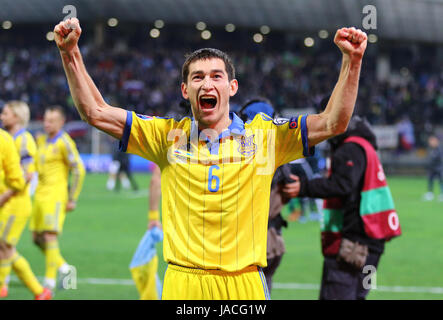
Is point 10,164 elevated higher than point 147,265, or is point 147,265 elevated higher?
point 10,164

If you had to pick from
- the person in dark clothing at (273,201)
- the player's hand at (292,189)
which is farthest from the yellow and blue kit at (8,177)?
the player's hand at (292,189)

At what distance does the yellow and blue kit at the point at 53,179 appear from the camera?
884cm

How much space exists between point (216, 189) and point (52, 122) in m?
5.96

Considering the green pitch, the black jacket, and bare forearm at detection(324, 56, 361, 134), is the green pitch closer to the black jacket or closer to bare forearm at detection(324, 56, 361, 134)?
the black jacket

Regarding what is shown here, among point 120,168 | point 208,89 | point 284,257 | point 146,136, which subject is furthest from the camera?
point 120,168

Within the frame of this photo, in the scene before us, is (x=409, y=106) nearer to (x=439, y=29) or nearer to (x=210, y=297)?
(x=439, y=29)

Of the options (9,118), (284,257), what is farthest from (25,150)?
(284,257)

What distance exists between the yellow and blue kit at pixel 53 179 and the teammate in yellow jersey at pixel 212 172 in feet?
18.1

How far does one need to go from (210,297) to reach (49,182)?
5.93m

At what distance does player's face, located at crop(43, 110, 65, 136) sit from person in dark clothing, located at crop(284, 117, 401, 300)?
14.4ft

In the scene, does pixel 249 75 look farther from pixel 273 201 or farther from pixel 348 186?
pixel 273 201

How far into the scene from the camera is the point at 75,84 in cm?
336

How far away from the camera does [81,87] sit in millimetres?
3359
